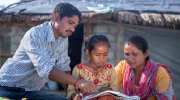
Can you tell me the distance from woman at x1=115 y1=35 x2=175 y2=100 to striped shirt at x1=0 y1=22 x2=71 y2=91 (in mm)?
1060

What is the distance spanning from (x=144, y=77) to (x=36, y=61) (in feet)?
4.96

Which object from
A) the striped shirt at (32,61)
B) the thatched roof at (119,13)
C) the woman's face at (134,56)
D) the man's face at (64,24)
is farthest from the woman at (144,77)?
the thatched roof at (119,13)

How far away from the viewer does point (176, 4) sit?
16.6ft

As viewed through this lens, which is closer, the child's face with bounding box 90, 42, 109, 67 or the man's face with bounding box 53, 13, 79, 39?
the man's face with bounding box 53, 13, 79, 39

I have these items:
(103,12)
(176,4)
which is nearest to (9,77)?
(103,12)

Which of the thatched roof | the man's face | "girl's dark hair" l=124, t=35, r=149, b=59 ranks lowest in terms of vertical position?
"girl's dark hair" l=124, t=35, r=149, b=59

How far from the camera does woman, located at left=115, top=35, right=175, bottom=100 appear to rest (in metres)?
2.16

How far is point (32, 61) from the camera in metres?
1.69

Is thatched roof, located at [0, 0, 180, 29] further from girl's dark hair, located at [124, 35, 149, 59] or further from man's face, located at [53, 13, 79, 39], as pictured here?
man's face, located at [53, 13, 79, 39]

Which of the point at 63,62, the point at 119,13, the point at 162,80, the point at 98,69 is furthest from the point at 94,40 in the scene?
the point at 119,13

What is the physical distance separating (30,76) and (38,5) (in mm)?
3960

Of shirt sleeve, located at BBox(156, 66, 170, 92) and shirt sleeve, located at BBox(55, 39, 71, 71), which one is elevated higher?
shirt sleeve, located at BBox(55, 39, 71, 71)

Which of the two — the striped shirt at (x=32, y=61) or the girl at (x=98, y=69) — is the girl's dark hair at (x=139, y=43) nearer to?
the girl at (x=98, y=69)

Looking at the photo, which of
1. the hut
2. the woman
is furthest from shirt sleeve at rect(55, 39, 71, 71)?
the hut
